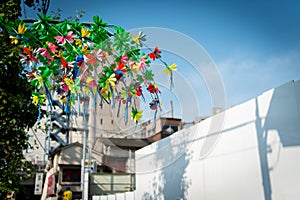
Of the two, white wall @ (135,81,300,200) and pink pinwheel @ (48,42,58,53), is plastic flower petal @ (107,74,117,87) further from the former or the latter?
white wall @ (135,81,300,200)

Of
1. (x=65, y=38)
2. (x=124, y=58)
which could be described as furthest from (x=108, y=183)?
(x=65, y=38)

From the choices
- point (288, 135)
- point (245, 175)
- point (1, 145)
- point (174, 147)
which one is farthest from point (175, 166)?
point (1, 145)

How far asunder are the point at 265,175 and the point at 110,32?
247cm

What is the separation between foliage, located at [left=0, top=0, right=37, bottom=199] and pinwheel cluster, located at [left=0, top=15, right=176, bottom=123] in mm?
769

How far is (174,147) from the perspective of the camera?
20.3 feet

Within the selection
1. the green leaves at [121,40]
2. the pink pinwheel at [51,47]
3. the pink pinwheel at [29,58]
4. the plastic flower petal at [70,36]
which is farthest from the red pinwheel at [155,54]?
the pink pinwheel at [29,58]

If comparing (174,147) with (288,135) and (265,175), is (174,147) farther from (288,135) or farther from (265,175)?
(288,135)

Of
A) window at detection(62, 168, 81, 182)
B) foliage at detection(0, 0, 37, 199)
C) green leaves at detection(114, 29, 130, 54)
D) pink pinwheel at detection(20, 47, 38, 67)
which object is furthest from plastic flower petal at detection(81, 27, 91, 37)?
window at detection(62, 168, 81, 182)

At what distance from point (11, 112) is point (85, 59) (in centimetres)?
143

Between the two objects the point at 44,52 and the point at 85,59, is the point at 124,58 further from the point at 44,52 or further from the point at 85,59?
the point at 44,52

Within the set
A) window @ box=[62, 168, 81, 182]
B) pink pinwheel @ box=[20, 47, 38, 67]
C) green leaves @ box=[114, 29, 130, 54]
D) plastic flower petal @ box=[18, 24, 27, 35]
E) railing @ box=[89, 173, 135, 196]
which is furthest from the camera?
window @ box=[62, 168, 81, 182]

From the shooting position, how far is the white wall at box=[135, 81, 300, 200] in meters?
3.17

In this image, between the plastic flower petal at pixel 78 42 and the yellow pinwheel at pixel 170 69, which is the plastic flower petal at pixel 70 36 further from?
the yellow pinwheel at pixel 170 69

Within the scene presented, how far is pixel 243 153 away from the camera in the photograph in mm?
3932
